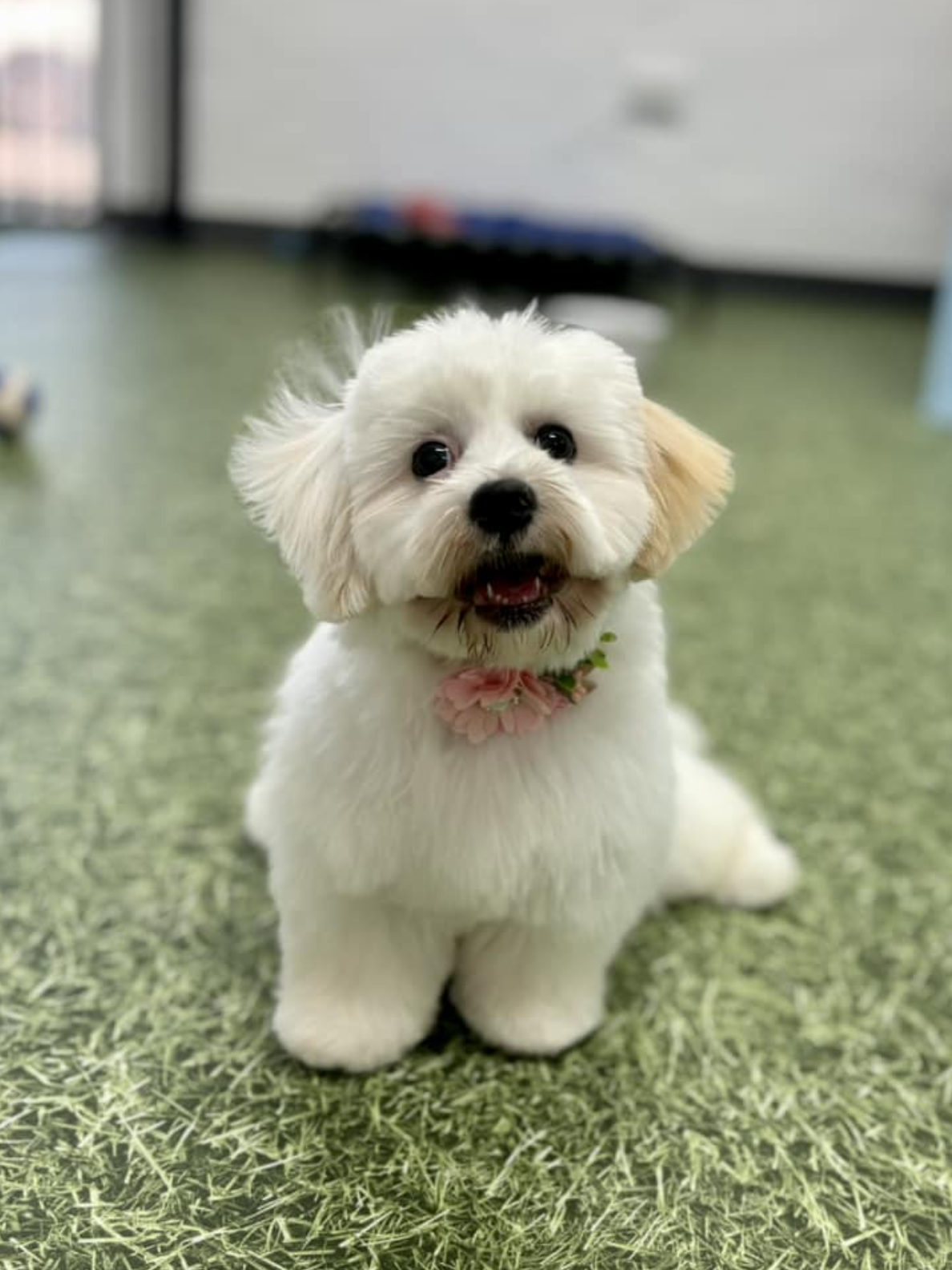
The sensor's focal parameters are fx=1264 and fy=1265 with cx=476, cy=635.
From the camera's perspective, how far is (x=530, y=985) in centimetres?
94

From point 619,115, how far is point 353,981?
4304mm

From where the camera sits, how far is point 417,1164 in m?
0.84

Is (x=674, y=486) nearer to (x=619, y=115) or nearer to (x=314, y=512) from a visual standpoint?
(x=314, y=512)

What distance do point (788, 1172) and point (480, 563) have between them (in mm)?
477

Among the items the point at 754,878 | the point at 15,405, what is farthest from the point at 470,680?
the point at 15,405

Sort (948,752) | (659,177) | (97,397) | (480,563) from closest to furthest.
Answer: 1. (480,563)
2. (948,752)
3. (97,397)
4. (659,177)

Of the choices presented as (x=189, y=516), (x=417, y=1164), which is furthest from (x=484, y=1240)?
(x=189, y=516)

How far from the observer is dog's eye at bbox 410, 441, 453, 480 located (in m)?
0.77

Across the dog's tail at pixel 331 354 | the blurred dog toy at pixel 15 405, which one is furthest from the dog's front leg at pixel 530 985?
the blurred dog toy at pixel 15 405

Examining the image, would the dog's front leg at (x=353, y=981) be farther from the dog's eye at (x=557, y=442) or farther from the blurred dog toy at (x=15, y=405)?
the blurred dog toy at (x=15, y=405)

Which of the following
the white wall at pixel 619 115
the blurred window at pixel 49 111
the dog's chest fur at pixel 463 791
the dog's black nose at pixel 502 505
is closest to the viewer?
the dog's black nose at pixel 502 505

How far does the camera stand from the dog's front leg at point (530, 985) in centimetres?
92

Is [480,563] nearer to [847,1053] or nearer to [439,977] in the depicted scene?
[439,977]

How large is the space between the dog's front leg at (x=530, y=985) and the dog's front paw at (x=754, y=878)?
229 millimetres
